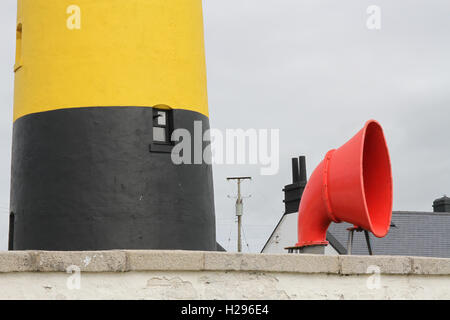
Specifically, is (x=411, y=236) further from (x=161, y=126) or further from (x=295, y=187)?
(x=161, y=126)

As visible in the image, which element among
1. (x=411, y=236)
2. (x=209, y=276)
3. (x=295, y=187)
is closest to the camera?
(x=209, y=276)

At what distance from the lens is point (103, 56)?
8719 millimetres

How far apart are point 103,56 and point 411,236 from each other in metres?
21.1

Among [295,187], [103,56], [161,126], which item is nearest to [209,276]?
[161,126]

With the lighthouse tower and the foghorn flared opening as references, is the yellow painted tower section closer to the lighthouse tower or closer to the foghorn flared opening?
the lighthouse tower

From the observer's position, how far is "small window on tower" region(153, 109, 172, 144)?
905 cm

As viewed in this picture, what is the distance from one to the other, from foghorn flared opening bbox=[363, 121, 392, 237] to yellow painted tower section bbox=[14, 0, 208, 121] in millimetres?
2440

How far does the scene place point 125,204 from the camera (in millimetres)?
8492

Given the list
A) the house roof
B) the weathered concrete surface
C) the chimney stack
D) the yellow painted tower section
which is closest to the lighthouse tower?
the yellow painted tower section

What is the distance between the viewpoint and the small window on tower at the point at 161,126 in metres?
9.05

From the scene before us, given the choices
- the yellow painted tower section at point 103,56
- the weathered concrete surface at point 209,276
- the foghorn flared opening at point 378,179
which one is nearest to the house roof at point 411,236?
the foghorn flared opening at point 378,179

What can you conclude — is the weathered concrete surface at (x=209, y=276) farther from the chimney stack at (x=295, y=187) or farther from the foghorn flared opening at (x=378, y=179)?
the chimney stack at (x=295, y=187)

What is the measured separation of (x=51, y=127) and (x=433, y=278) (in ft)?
16.1
